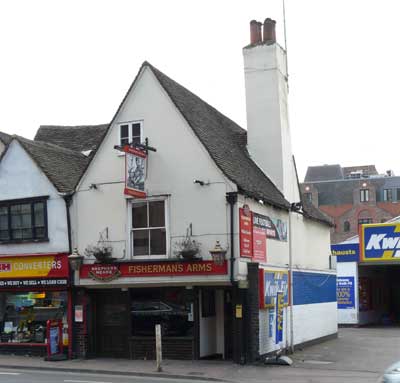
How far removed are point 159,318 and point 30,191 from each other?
243 inches

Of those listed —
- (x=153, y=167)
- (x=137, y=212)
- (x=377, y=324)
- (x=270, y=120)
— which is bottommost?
(x=377, y=324)

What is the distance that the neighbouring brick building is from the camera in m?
86.8

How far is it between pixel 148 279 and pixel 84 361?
330 centimetres

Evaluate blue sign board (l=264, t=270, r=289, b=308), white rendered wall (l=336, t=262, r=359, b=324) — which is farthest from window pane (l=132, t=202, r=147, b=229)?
white rendered wall (l=336, t=262, r=359, b=324)

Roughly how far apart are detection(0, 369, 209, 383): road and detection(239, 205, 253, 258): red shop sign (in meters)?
4.15

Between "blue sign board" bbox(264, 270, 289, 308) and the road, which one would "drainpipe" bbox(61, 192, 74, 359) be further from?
"blue sign board" bbox(264, 270, 289, 308)

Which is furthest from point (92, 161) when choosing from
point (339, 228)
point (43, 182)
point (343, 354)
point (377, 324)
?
point (339, 228)

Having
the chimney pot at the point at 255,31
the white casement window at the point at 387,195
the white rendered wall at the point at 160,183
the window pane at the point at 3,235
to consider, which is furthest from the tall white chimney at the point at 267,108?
the white casement window at the point at 387,195

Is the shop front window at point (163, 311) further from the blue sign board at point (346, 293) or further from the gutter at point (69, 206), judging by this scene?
the blue sign board at point (346, 293)

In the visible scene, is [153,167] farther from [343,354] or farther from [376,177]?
[376,177]

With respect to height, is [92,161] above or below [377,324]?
above

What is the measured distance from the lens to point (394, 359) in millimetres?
21328

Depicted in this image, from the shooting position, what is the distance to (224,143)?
22.9 meters

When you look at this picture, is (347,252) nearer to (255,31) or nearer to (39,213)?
(255,31)
